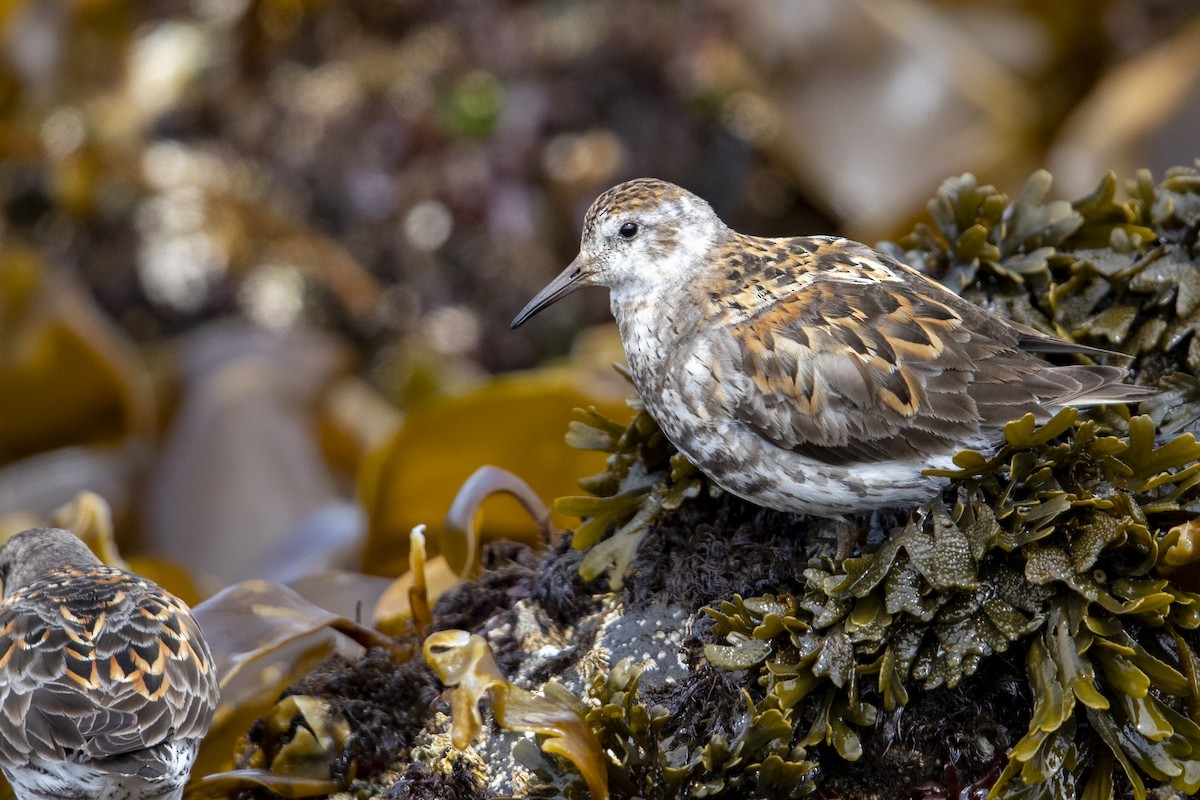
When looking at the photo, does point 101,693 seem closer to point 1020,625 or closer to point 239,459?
point 1020,625

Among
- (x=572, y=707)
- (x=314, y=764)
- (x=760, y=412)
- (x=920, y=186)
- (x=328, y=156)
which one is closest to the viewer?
(x=572, y=707)

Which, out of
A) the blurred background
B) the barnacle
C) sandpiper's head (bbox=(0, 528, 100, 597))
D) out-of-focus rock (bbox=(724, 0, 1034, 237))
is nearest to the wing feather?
the barnacle

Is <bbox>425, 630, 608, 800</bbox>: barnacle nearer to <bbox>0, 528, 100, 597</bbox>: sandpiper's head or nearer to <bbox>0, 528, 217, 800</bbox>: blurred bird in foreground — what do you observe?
<bbox>0, 528, 217, 800</bbox>: blurred bird in foreground

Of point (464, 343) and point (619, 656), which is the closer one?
point (619, 656)

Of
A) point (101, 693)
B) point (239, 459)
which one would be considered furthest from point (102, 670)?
point (239, 459)

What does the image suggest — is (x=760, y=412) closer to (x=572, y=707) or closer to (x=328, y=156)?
(x=572, y=707)

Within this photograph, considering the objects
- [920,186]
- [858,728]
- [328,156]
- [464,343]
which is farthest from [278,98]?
[858,728]

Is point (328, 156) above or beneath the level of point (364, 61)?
beneath
